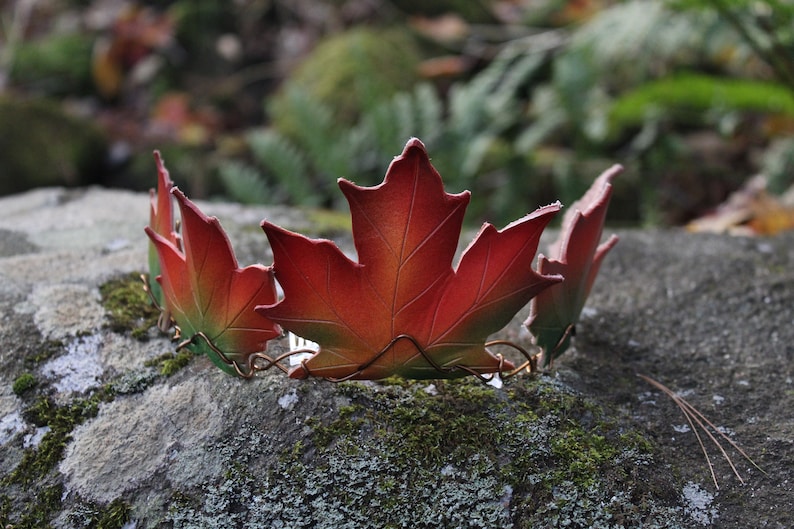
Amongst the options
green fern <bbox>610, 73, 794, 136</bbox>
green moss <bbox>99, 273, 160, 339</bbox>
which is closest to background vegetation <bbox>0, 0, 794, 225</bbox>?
green fern <bbox>610, 73, 794, 136</bbox>

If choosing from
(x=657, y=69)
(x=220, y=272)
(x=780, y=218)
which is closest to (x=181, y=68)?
(x=657, y=69)

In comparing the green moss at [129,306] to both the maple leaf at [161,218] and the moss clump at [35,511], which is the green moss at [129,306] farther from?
the moss clump at [35,511]

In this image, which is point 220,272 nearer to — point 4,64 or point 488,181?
point 488,181

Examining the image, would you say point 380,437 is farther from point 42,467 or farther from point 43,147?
point 43,147

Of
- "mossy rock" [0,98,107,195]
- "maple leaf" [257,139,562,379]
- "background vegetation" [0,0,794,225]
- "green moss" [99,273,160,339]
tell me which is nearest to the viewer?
"maple leaf" [257,139,562,379]

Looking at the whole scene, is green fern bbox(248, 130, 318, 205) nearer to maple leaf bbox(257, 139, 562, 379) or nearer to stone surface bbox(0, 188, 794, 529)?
stone surface bbox(0, 188, 794, 529)

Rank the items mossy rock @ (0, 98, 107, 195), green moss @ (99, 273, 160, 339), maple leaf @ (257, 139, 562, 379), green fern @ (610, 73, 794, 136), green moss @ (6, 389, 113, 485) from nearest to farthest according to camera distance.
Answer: maple leaf @ (257, 139, 562, 379) < green moss @ (6, 389, 113, 485) < green moss @ (99, 273, 160, 339) < green fern @ (610, 73, 794, 136) < mossy rock @ (0, 98, 107, 195)

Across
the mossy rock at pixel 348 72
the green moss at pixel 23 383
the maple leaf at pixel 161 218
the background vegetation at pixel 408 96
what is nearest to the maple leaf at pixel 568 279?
the maple leaf at pixel 161 218
